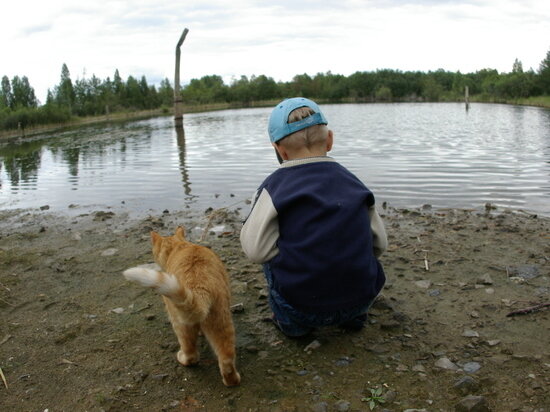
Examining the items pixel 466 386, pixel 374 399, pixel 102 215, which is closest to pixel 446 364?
pixel 466 386

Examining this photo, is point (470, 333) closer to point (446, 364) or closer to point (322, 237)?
point (446, 364)

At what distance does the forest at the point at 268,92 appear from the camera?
67287 mm

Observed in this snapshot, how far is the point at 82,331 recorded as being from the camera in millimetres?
3504

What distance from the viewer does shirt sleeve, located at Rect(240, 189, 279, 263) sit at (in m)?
2.88

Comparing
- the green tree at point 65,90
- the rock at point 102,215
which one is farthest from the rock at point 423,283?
the green tree at point 65,90

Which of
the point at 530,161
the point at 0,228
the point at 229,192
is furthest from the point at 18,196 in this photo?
the point at 530,161

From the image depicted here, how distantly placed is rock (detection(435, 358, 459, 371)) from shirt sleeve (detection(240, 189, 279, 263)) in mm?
1287

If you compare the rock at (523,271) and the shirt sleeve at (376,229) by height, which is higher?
the shirt sleeve at (376,229)

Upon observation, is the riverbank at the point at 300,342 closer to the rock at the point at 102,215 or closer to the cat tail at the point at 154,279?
the cat tail at the point at 154,279

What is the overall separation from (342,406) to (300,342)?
2.54 feet

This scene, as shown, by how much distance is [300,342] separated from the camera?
10.5 ft

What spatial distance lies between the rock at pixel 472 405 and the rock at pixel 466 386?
5.3 inches

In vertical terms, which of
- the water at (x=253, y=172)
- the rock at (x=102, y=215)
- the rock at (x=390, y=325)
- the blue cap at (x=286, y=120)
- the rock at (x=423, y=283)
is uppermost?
the blue cap at (x=286, y=120)

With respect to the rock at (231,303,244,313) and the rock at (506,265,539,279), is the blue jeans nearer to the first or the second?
the rock at (231,303,244,313)
